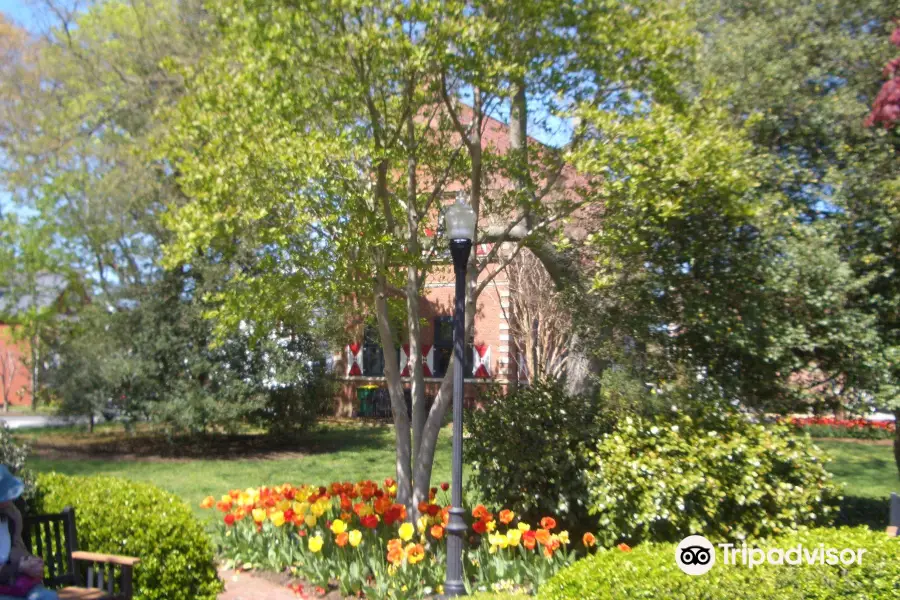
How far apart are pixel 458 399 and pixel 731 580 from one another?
2.71 metres

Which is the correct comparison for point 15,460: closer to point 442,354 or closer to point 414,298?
point 414,298

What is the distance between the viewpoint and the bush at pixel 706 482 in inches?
280

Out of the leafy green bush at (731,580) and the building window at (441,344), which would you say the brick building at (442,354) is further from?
the leafy green bush at (731,580)

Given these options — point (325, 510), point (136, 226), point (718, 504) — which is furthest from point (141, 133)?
point (718, 504)

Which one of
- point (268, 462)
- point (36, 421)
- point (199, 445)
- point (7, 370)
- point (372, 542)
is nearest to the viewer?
point (372, 542)

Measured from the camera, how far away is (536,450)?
8125 millimetres

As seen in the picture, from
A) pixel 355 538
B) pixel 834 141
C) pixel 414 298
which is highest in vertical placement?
pixel 834 141

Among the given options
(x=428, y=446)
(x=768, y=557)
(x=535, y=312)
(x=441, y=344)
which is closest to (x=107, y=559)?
(x=428, y=446)

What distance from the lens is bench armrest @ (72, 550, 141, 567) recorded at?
17.0 feet

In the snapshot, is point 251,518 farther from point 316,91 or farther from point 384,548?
point 316,91

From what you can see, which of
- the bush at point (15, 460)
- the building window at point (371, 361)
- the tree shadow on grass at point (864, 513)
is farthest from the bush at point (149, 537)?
the building window at point (371, 361)

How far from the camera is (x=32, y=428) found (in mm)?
24297

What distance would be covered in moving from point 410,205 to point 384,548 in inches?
141

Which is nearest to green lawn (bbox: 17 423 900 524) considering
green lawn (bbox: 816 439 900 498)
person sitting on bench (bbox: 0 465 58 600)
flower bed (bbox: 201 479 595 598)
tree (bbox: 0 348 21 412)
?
green lawn (bbox: 816 439 900 498)
